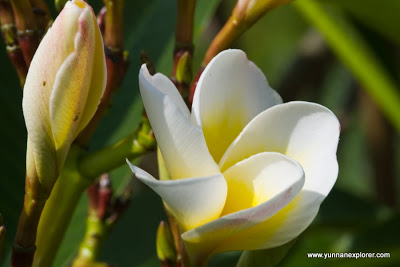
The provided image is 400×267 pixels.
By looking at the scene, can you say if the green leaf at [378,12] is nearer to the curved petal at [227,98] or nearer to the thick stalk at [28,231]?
the curved petal at [227,98]

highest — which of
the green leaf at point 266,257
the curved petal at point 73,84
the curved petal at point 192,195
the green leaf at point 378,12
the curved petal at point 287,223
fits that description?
the curved petal at point 73,84

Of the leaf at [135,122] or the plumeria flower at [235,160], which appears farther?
the leaf at [135,122]

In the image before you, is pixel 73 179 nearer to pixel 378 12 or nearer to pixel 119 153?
pixel 119 153

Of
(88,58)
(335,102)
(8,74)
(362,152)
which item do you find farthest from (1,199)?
(362,152)

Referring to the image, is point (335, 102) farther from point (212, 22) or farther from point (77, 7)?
point (77, 7)

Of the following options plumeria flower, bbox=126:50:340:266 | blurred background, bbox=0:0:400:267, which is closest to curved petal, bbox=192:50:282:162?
plumeria flower, bbox=126:50:340:266

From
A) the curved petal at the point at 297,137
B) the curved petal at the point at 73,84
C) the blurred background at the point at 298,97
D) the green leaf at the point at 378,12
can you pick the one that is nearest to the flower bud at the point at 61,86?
the curved petal at the point at 73,84
